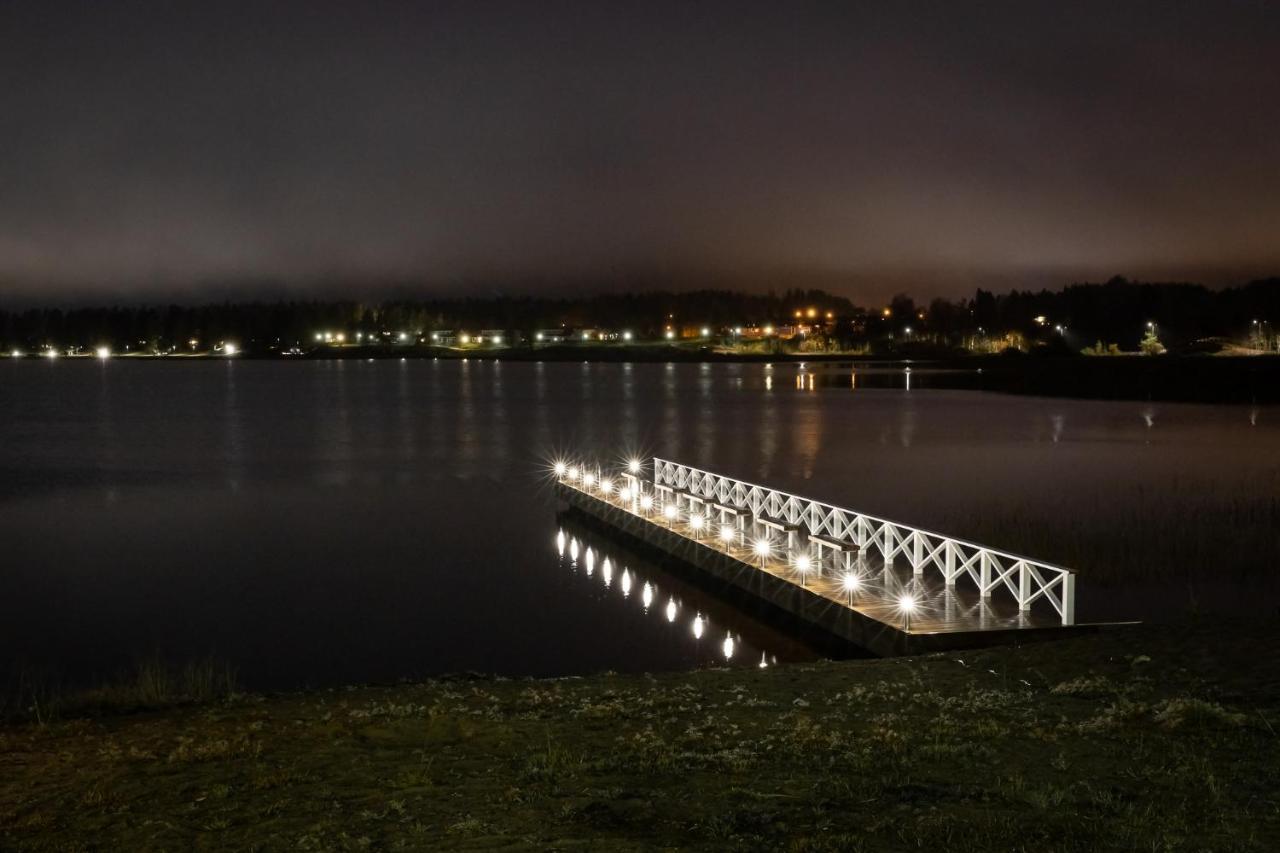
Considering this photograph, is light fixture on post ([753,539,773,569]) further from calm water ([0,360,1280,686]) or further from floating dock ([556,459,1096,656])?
calm water ([0,360,1280,686])

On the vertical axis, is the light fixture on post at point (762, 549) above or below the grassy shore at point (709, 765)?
below

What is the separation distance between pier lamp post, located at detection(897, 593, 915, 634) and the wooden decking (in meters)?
0.03

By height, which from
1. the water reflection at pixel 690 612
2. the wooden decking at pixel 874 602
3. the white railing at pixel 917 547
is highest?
the white railing at pixel 917 547

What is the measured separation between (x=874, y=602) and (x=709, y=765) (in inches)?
373

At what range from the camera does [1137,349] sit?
14675 centimetres

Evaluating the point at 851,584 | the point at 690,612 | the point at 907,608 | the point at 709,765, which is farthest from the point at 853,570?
the point at 709,765

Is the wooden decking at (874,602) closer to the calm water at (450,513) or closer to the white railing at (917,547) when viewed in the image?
the white railing at (917,547)

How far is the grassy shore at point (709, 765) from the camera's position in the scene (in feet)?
23.7

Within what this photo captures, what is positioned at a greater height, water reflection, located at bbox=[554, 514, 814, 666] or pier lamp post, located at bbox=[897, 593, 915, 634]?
pier lamp post, located at bbox=[897, 593, 915, 634]

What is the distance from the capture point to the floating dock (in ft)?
52.2

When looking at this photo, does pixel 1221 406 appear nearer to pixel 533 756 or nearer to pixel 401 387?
pixel 533 756

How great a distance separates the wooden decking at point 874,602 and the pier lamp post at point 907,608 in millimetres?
33

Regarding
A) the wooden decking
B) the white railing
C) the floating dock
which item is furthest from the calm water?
the white railing

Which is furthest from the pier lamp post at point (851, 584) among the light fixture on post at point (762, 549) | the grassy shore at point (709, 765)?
the grassy shore at point (709, 765)
